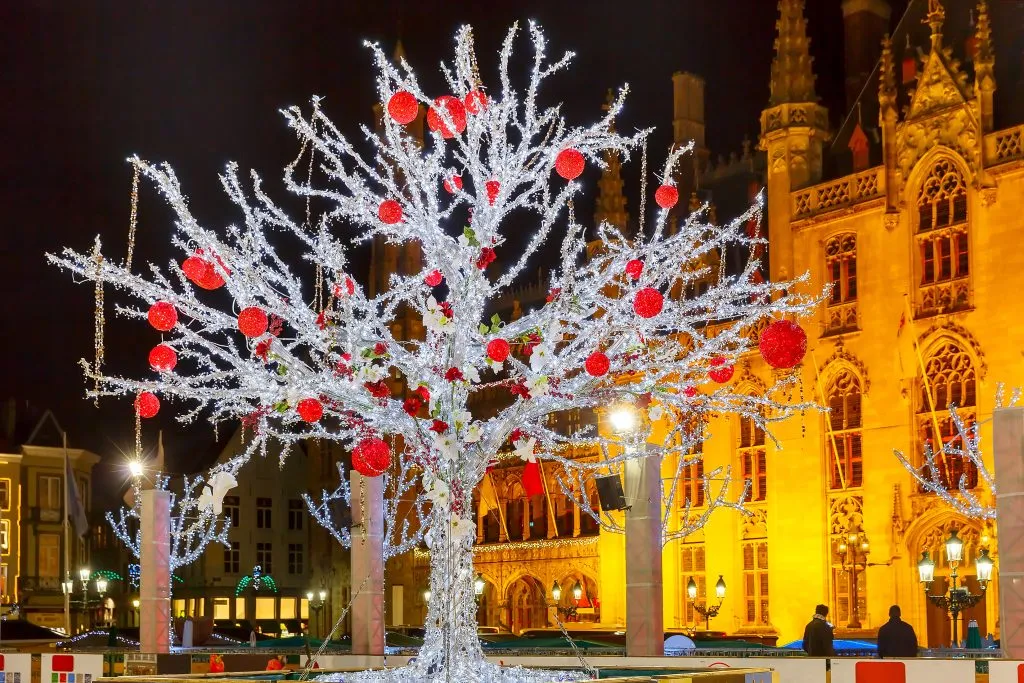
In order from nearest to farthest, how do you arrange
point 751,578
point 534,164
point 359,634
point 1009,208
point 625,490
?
point 534,164 → point 625,490 → point 359,634 → point 1009,208 → point 751,578

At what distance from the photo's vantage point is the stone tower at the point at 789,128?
117 ft

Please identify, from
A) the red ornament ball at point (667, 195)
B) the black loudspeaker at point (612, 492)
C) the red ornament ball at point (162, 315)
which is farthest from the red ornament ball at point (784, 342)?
the black loudspeaker at point (612, 492)

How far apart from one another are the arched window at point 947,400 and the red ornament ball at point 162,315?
2278cm

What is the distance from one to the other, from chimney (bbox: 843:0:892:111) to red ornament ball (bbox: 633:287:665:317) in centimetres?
2772

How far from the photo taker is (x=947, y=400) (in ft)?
104

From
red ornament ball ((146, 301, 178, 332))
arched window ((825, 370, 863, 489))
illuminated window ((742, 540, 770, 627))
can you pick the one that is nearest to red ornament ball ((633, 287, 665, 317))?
red ornament ball ((146, 301, 178, 332))

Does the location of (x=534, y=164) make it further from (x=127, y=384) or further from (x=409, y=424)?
(x=127, y=384)

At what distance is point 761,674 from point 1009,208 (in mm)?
20876

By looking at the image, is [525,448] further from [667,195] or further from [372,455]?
[667,195]

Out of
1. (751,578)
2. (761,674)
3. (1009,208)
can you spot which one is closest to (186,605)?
(751,578)

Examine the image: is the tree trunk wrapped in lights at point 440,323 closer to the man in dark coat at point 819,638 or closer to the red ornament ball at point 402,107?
the red ornament ball at point 402,107

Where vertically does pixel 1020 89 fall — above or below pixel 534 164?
above

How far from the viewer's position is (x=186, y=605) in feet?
195

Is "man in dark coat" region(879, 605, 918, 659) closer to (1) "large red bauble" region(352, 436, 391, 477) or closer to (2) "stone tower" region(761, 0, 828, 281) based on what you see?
(1) "large red bauble" region(352, 436, 391, 477)
